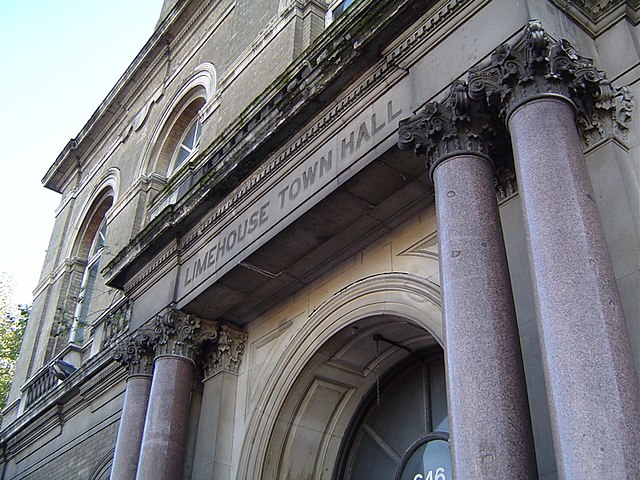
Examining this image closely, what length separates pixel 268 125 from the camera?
27.5 feet

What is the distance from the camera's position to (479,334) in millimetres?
5012

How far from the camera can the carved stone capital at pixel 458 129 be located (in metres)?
5.96

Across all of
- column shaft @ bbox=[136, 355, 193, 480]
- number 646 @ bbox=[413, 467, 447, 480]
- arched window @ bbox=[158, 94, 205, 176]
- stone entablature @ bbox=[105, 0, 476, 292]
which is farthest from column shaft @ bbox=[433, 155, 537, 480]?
arched window @ bbox=[158, 94, 205, 176]

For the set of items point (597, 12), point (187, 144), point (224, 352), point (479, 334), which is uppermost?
point (187, 144)

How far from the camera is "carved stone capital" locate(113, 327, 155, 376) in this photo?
31.1ft

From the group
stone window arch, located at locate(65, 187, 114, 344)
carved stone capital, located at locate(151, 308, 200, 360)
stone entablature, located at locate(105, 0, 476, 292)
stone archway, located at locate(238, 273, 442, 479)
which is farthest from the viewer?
stone window arch, located at locate(65, 187, 114, 344)

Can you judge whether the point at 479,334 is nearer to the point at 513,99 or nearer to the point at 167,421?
the point at 513,99

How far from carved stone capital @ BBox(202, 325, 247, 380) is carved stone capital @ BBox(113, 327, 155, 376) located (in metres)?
0.70

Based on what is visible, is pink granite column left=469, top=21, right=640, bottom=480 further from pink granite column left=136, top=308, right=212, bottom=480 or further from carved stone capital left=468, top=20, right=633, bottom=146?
pink granite column left=136, top=308, right=212, bottom=480

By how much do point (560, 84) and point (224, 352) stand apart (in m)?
5.63

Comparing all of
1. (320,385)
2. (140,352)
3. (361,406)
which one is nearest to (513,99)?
(320,385)

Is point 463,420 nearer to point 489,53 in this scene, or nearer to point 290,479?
A: point 489,53

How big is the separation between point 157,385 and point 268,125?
11.3ft

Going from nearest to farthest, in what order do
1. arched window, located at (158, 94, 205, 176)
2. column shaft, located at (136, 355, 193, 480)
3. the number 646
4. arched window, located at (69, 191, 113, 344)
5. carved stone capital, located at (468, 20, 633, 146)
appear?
carved stone capital, located at (468, 20, 633, 146), the number 646, column shaft, located at (136, 355, 193, 480), arched window, located at (158, 94, 205, 176), arched window, located at (69, 191, 113, 344)
